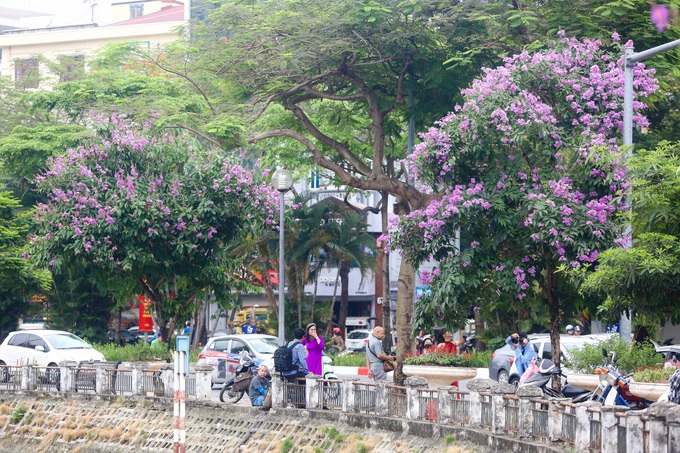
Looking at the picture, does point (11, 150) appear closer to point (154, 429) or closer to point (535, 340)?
point (154, 429)

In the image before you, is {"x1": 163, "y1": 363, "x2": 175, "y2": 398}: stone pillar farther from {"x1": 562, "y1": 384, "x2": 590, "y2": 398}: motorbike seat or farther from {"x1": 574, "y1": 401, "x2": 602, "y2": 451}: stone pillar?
{"x1": 574, "y1": 401, "x2": 602, "y2": 451}: stone pillar

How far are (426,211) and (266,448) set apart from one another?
5.40m

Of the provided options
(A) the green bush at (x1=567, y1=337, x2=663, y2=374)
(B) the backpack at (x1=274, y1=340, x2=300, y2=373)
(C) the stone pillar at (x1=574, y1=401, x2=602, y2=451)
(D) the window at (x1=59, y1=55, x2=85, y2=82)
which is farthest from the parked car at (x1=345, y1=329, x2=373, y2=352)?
(C) the stone pillar at (x1=574, y1=401, x2=602, y2=451)

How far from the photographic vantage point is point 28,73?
55.5m

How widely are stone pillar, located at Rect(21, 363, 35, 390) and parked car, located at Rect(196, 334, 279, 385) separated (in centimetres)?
437

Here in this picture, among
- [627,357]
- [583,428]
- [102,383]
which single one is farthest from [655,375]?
[102,383]

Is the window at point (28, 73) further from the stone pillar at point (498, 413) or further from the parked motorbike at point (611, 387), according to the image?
the parked motorbike at point (611, 387)

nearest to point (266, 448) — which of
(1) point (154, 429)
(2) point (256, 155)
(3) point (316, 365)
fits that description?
(3) point (316, 365)

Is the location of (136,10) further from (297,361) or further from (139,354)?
(297,361)

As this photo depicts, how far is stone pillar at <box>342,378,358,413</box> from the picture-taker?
1895 cm

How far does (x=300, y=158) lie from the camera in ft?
114

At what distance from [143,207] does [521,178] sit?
9.64 meters

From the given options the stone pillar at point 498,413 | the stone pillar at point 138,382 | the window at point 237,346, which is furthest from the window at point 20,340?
the stone pillar at point 498,413

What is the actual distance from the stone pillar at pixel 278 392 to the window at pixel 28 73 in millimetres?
35422
